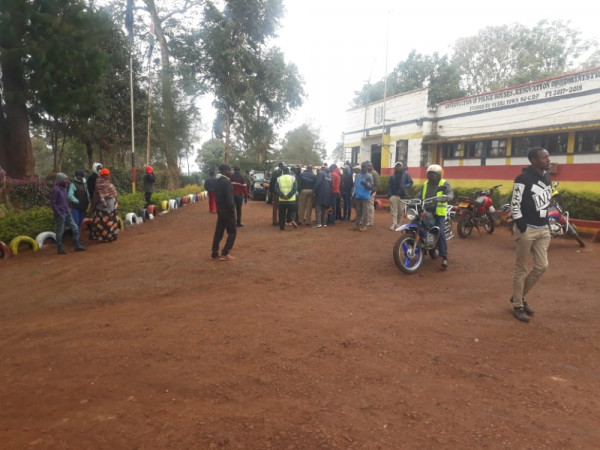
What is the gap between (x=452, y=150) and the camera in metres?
20.3

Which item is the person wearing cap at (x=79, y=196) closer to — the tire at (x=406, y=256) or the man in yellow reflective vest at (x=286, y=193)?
the man in yellow reflective vest at (x=286, y=193)

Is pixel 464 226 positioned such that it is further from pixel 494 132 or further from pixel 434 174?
pixel 494 132

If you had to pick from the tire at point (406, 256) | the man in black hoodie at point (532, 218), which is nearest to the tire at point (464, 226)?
the tire at point (406, 256)

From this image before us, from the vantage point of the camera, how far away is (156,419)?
2.80 m

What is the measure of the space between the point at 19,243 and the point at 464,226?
32.0ft

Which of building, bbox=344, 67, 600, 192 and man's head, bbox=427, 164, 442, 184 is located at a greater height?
building, bbox=344, 67, 600, 192

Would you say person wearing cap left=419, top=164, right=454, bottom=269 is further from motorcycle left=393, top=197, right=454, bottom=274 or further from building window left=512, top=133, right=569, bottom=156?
building window left=512, top=133, right=569, bottom=156

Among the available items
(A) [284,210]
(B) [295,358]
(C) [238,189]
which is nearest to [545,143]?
(A) [284,210]

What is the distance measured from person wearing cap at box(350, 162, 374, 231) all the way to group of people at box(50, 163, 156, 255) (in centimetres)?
561

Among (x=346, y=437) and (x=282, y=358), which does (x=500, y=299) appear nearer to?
(x=282, y=358)

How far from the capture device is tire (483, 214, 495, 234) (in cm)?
1049

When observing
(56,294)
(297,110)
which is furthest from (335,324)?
(297,110)

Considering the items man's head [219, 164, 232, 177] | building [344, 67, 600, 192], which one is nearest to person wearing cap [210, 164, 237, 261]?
man's head [219, 164, 232, 177]

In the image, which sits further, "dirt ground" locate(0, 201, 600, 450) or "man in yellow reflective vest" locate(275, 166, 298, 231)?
"man in yellow reflective vest" locate(275, 166, 298, 231)
